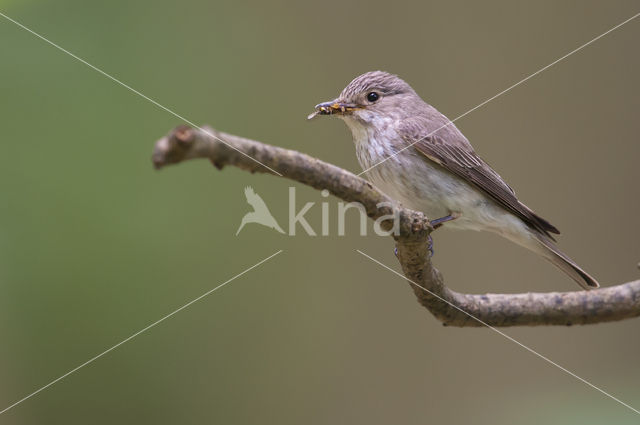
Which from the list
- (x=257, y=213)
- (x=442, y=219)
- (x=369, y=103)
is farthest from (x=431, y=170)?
(x=257, y=213)

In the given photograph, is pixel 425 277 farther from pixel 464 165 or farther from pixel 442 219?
pixel 464 165

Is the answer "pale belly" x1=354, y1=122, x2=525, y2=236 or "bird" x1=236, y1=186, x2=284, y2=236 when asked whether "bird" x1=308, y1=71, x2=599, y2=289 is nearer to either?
"pale belly" x1=354, y1=122, x2=525, y2=236

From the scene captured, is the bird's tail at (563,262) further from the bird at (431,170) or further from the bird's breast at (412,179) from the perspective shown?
the bird's breast at (412,179)

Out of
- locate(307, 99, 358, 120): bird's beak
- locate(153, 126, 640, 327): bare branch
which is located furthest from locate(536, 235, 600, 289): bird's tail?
locate(307, 99, 358, 120): bird's beak

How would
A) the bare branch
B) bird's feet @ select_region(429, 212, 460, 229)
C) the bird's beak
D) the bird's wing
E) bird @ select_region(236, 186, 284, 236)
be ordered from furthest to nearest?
bird @ select_region(236, 186, 284, 236)
the bird's beak
the bird's wing
bird's feet @ select_region(429, 212, 460, 229)
the bare branch

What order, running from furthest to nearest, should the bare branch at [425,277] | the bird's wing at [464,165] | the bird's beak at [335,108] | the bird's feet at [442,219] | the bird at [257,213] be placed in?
1. the bird at [257,213]
2. the bird's beak at [335,108]
3. the bird's wing at [464,165]
4. the bird's feet at [442,219]
5. the bare branch at [425,277]

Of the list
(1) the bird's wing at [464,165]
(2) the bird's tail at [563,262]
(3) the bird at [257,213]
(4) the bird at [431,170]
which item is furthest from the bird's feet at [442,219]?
(3) the bird at [257,213]

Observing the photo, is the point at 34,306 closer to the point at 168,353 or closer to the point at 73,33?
the point at 168,353

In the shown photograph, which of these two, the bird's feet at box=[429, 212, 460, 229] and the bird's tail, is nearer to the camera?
the bird's feet at box=[429, 212, 460, 229]
